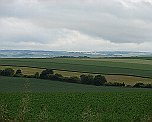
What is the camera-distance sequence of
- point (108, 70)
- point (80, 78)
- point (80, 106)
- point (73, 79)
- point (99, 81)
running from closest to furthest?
point (80, 106) < point (99, 81) < point (73, 79) < point (80, 78) < point (108, 70)

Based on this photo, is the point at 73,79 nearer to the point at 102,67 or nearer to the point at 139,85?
the point at 139,85

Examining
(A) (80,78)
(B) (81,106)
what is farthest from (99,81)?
(B) (81,106)

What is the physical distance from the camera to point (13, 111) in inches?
918

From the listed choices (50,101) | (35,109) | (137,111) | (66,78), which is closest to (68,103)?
(50,101)

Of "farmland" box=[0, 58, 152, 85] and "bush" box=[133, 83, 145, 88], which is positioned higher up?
"farmland" box=[0, 58, 152, 85]

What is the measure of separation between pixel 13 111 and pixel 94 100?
909cm

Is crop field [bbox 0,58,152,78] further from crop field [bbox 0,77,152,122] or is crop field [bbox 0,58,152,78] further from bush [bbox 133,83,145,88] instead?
crop field [bbox 0,77,152,122]

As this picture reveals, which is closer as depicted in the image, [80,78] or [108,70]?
[80,78]

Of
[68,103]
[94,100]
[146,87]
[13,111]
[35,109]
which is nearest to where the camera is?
[13,111]

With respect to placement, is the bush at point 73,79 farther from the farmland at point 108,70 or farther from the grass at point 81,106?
the grass at point 81,106

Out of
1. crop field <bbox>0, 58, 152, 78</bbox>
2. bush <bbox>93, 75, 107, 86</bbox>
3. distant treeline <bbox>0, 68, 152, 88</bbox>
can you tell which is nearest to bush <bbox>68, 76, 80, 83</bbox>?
distant treeline <bbox>0, 68, 152, 88</bbox>

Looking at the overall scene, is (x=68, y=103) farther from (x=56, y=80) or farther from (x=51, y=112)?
(x=56, y=80)

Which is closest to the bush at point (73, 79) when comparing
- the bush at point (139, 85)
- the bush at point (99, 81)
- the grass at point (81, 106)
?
the bush at point (99, 81)

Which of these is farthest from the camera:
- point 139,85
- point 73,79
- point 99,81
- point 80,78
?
point 80,78
